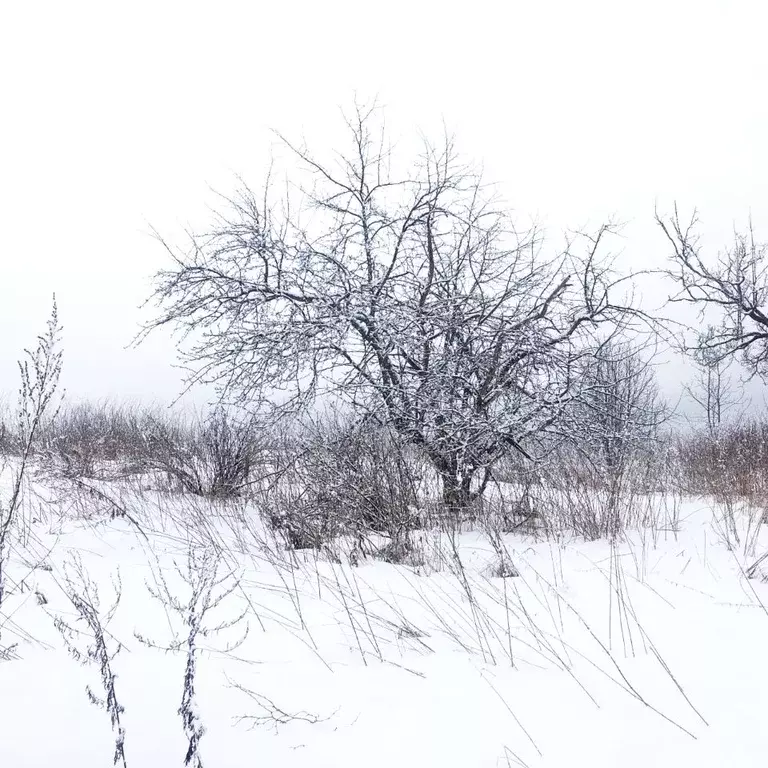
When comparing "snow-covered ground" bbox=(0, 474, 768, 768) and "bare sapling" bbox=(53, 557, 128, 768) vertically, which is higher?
"bare sapling" bbox=(53, 557, 128, 768)

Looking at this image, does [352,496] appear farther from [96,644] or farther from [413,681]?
[96,644]

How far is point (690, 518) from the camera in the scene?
19.4ft

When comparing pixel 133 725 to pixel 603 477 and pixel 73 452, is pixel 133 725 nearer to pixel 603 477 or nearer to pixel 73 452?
pixel 603 477

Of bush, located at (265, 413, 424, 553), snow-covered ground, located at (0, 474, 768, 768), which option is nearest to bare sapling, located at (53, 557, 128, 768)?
snow-covered ground, located at (0, 474, 768, 768)

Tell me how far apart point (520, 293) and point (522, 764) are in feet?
18.3

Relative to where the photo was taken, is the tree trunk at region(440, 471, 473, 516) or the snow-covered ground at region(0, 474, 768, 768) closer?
the snow-covered ground at region(0, 474, 768, 768)

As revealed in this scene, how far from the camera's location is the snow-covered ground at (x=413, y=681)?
1.65m

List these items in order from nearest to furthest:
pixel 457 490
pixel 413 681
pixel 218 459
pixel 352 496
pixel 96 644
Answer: pixel 96 644, pixel 413 681, pixel 352 496, pixel 457 490, pixel 218 459

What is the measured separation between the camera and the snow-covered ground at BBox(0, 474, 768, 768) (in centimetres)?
165

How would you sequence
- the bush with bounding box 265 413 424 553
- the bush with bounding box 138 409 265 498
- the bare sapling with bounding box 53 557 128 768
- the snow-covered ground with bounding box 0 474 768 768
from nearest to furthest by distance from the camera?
the bare sapling with bounding box 53 557 128 768 → the snow-covered ground with bounding box 0 474 768 768 → the bush with bounding box 265 413 424 553 → the bush with bounding box 138 409 265 498

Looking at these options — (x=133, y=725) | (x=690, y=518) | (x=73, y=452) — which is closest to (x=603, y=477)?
(x=690, y=518)

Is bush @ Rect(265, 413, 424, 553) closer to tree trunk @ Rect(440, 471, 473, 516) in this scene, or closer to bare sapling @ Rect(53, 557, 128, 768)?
tree trunk @ Rect(440, 471, 473, 516)

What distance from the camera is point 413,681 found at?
2107 mm

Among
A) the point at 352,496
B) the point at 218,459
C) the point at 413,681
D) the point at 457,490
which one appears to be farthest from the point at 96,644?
the point at 218,459
